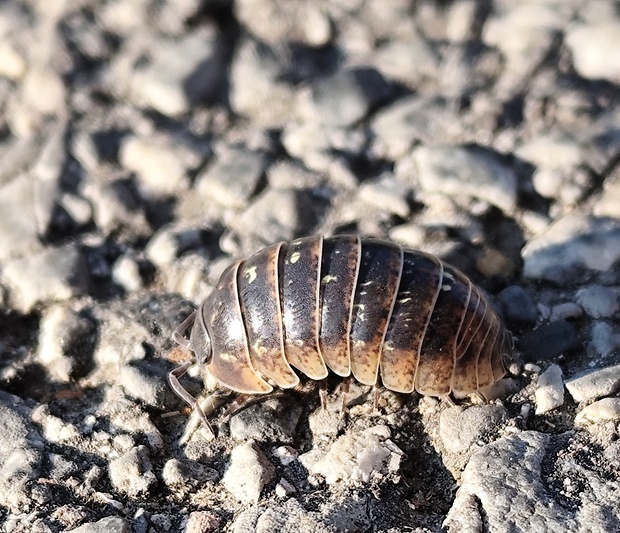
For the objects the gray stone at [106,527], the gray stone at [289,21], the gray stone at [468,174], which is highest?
the gray stone at [289,21]

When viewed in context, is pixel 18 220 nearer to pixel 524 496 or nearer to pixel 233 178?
pixel 233 178

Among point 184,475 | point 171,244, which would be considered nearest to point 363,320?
point 184,475

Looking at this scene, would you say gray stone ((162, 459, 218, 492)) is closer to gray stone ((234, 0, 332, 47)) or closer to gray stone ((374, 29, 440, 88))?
gray stone ((374, 29, 440, 88))

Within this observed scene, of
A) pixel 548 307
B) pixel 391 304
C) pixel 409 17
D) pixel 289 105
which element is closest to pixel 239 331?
pixel 391 304

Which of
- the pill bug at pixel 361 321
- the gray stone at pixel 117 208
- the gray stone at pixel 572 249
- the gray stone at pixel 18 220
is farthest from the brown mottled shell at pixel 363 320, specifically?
the gray stone at pixel 18 220

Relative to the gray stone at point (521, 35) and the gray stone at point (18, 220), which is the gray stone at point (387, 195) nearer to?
the gray stone at point (521, 35)
